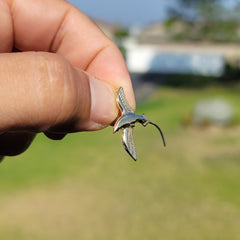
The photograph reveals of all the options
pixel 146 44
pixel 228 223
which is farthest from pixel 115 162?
pixel 146 44

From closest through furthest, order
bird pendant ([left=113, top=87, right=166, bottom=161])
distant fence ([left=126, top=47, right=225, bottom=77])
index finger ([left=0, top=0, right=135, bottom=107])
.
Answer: bird pendant ([left=113, top=87, right=166, bottom=161]) → index finger ([left=0, top=0, right=135, bottom=107]) → distant fence ([left=126, top=47, right=225, bottom=77])

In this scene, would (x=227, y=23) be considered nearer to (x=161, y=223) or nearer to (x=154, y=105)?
(x=154, y=105)

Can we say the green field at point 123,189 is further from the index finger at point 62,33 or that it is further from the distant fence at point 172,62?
the distant fence at point 172,62

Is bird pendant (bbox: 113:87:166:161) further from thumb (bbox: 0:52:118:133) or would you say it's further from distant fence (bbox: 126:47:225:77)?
distant fence (bbox: 126:47:225:77)

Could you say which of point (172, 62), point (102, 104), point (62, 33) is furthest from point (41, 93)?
point (172, 62)

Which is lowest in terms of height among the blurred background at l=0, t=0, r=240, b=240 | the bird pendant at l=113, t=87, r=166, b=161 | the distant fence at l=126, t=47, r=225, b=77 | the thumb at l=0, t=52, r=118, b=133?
the distant fence at l=126, t=47, r=225, b=77

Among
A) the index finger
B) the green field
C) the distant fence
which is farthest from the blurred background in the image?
the distant fence

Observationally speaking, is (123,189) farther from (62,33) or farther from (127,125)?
(127,125)
